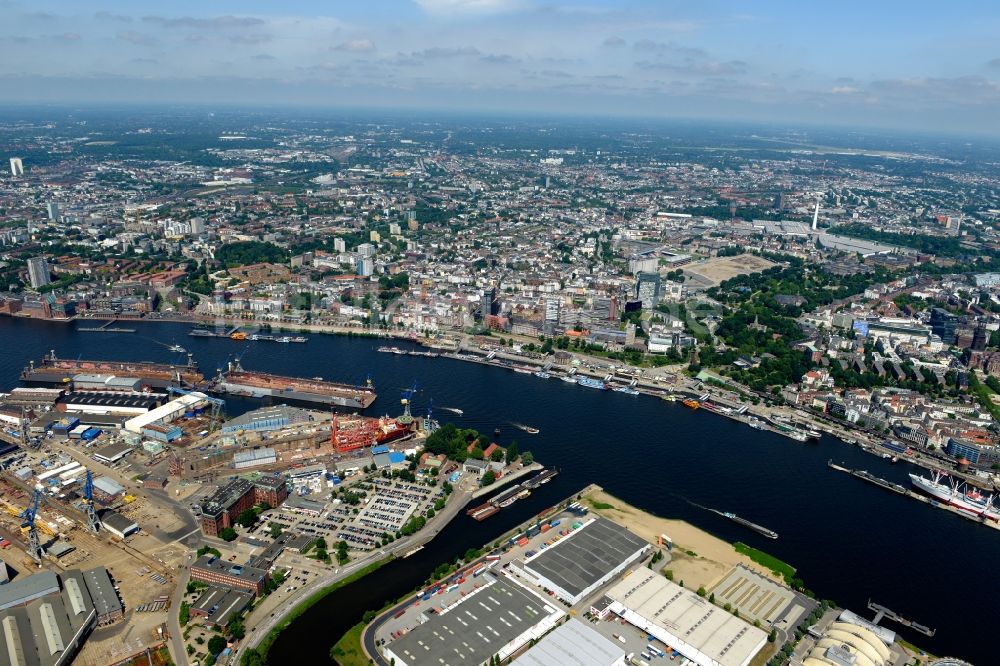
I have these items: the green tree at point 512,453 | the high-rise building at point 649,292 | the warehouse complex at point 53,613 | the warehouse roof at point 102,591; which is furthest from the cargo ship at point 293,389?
the high-rise building at point 649,292

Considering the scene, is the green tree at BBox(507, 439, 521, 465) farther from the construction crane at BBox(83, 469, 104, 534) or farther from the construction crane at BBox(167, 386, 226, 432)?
the construction crane at BBox(83, 469, 104, 534)

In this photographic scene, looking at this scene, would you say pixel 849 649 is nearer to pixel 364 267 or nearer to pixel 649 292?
pixel 649 292

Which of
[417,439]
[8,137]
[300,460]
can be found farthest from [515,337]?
[8,137]

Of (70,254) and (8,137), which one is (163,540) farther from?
(8,137)

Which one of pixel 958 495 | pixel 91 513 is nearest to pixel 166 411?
pixel 91 513

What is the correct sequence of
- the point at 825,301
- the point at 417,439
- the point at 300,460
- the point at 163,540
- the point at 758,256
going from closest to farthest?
the point at 163,540, the point at 300,460, the point at 417,439, the point at 825,301, the point at 758,256

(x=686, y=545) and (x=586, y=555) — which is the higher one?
(x=586, y=555)

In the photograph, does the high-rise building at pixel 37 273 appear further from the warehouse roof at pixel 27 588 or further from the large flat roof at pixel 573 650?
the large flat roof at pixel 573 650
